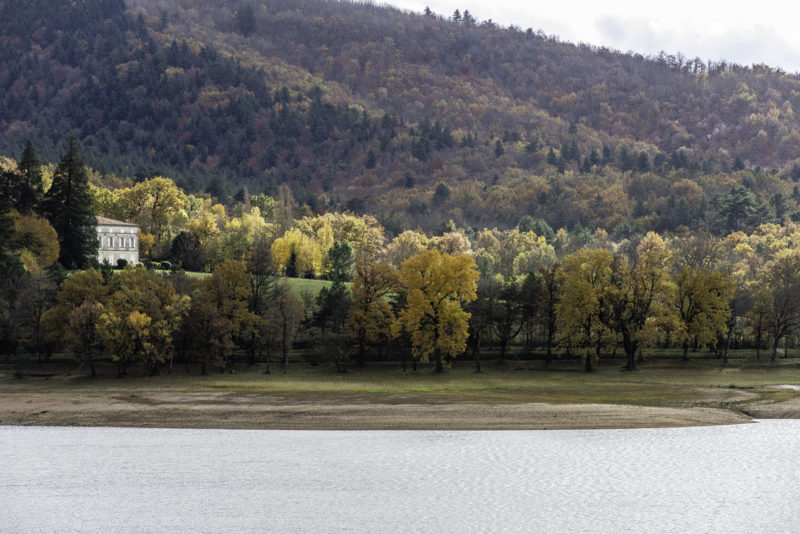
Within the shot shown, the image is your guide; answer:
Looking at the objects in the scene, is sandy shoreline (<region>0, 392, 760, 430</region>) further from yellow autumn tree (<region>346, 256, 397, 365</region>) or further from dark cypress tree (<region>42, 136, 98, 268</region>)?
dark cypress tree (<region>42, 136, 98, 268</region>)

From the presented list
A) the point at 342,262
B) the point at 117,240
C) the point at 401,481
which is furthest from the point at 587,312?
the point at 117,240

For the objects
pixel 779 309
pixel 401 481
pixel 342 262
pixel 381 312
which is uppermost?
pixel 342 262

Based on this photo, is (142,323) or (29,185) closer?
(142,323)

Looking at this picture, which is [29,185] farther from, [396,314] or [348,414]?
[348,414]

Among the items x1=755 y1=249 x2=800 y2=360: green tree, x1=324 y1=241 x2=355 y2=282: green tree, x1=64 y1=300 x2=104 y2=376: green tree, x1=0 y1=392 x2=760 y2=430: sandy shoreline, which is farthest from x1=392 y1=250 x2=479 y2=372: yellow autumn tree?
x1=324 y1=241 x2=355 y2=282: green tree

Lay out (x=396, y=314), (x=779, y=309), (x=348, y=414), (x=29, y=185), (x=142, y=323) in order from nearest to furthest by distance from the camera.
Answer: (x=348, y=414) → (x=142, y=323) → (x=779, y=309) → (x=396, y=314) → (x=29, y=185)

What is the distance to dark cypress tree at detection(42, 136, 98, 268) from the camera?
10731 cm

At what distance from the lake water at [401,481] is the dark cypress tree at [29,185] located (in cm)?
7723

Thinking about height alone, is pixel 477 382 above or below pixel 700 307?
below

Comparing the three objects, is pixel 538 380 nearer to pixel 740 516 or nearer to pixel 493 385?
pixel 493 385

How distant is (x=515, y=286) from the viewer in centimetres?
9312

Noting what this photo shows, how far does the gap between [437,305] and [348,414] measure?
1308 inches

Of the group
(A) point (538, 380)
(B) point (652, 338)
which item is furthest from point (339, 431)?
(B) point (652, 338)

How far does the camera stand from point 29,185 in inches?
4505
